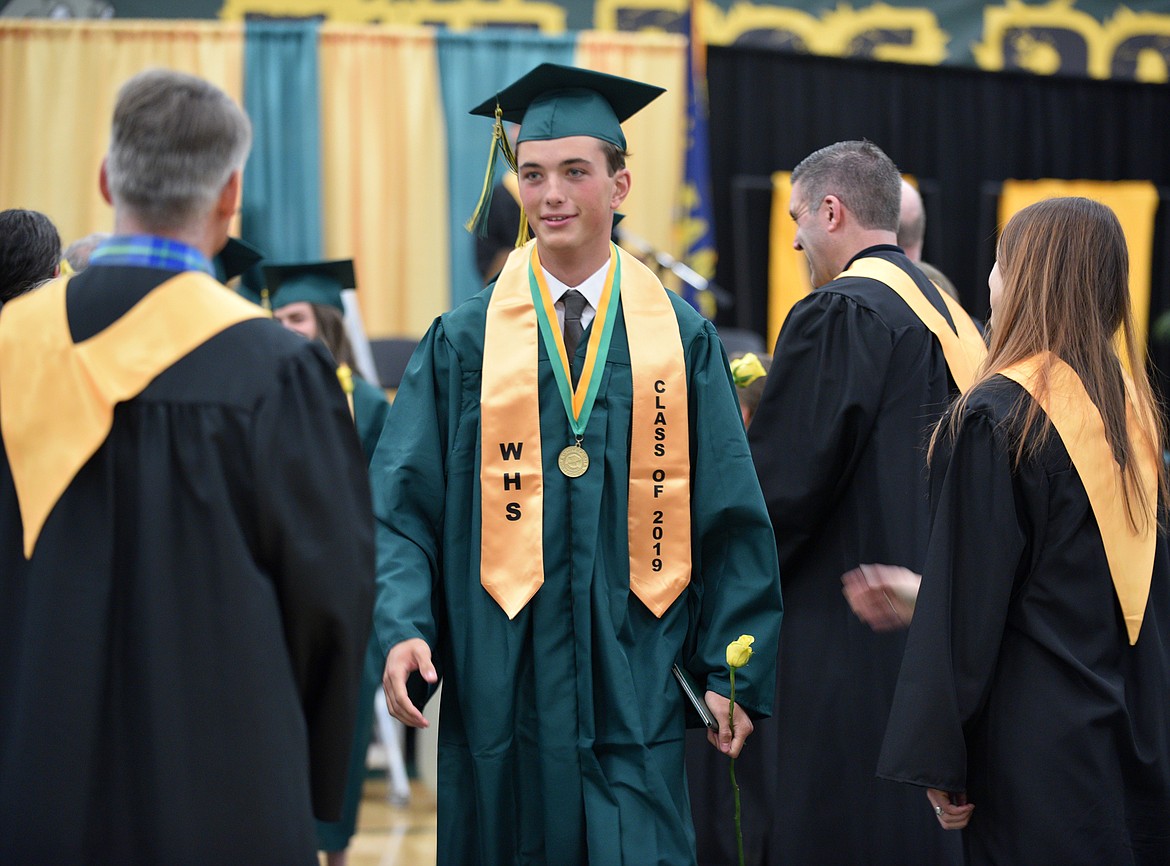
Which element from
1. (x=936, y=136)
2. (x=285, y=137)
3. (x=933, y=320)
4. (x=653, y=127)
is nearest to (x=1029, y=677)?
(x=933, y=320)

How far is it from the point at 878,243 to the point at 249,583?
7.53ft

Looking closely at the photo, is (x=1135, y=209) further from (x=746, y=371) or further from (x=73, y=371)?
(x=73, y=371)

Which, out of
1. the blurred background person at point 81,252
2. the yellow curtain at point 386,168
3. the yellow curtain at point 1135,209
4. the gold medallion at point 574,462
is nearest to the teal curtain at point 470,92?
the yellow curtain at point 386,168

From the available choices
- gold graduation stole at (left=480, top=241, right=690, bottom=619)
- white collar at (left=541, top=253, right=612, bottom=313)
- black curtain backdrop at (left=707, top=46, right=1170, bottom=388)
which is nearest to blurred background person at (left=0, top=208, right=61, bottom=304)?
gold graduation stole at (left=480, top=241, right=690, bottom=619)

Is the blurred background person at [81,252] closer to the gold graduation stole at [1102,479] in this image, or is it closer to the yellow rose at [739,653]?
the yellow rose at [739,653]

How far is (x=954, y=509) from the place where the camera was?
253 cm

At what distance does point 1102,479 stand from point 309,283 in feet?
9.93

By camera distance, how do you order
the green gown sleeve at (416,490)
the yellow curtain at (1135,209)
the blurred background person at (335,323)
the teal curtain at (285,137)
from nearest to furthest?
the green gown sleeve at (416,490) < the blurred background person at (335,323) < the teal curtain at (285,137) < the yellow curtain at (1135,209)

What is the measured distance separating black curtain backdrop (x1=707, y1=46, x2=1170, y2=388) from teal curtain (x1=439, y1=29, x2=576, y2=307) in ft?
3.50

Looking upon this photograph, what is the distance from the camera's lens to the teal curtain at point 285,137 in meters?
6.94

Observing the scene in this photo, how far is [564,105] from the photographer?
2.86 meters

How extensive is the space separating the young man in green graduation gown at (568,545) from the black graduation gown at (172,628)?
62 centimetres

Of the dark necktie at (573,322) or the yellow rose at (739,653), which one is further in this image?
the dark necktie at (573,322)

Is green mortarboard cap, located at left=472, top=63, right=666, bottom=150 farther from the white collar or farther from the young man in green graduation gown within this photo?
the white collar
